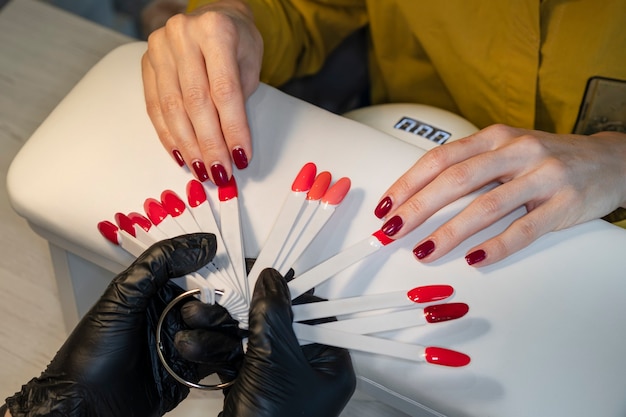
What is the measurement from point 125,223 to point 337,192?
19 cm

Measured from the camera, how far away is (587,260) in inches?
23.5

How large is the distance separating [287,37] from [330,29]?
8cm

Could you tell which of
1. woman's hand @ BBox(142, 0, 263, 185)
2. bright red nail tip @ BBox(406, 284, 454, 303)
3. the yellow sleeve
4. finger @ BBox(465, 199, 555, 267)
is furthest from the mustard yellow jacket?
bright red nail tip @ BBox(406, 284, 454, 303)

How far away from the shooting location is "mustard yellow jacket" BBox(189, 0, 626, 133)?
0.76 m

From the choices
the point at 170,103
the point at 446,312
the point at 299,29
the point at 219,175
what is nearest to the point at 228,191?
the point at 219,175

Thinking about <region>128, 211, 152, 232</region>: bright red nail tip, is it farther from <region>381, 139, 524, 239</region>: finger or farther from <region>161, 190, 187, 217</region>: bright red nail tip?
<region>381, 139, 524, 239</region>: finger

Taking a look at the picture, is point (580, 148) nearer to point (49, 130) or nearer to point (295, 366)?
point (295, 366)

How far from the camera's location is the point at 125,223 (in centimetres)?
62

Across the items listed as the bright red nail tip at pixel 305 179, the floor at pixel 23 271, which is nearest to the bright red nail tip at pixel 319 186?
the bright red nail tip at pixel 305 179

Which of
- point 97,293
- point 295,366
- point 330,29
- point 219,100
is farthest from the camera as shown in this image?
point 330,29

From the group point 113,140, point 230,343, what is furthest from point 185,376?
point 113,140

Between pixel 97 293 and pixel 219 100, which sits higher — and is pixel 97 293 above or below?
below

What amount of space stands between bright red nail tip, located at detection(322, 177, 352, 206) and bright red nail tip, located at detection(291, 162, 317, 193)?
0.02m

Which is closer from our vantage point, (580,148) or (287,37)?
(580,148)
